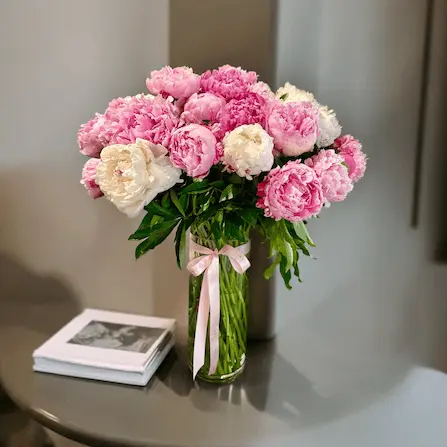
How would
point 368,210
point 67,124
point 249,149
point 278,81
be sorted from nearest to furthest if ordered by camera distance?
1. point 249,149
2. point 278,81
3. point 368,210
4. point 67,124

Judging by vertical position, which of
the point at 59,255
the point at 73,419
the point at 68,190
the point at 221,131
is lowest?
the point at 73,419

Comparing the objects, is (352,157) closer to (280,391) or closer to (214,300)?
(214,300)

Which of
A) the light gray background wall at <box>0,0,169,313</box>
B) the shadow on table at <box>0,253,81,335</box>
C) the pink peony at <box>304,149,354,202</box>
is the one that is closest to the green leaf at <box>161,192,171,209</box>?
the pink peony at <box>304,149,354,202</box>

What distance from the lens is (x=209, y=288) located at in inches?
40.5

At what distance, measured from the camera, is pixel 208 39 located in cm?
122

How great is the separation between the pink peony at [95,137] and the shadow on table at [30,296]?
0.55 metres

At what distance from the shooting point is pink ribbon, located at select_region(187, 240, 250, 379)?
40.4 inches

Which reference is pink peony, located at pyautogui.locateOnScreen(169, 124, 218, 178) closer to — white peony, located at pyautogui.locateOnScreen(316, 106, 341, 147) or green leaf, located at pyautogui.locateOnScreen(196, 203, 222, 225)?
green leaf, located at pyautogui.locateOnScreen(196, 203, 222, 225)

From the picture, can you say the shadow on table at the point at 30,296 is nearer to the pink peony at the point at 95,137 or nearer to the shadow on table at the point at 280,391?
the shadow on table at the point at 280,391

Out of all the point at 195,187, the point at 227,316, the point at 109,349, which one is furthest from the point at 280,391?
the point at 195,187

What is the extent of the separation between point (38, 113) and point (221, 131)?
690mm

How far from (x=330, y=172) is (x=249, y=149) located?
141 mm

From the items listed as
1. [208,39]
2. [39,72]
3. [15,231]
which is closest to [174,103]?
[208,39]

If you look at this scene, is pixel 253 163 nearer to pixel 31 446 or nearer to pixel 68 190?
pixel 68 190
